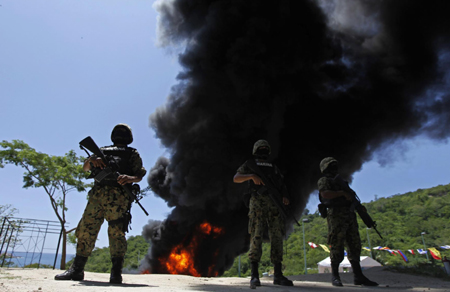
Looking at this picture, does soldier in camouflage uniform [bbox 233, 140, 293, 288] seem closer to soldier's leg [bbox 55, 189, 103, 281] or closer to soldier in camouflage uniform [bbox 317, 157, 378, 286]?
soldier in camouflage uniform [bbox 317, 157, 378, 286]

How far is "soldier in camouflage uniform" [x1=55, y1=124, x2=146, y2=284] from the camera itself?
3712mm

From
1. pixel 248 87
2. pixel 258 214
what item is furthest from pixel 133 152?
pixel 248 87

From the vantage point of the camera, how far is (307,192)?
13805 mm

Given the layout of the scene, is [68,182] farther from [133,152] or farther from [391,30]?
[391,30]

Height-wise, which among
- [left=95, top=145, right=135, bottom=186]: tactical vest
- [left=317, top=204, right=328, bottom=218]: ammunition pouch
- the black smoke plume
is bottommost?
[left=317, top=204, right=328, bottom=218]: ammunition pouch

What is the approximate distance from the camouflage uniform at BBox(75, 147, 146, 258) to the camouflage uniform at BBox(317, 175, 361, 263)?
3415mm

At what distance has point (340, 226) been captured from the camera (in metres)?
4.88

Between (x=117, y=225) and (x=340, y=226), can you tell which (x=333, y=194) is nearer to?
(x=340, y=226)

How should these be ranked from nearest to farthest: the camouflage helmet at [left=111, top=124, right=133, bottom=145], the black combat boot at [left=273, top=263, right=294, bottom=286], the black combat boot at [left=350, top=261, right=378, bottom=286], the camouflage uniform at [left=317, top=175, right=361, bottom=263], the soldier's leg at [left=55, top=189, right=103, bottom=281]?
1. the soldier's leg at [left=55, top=189, right=103, bottom=281]
2. the black combat boot at [left=273, top=263, right=294, bottom=286]
3. the camouflage helmet at [left=111, top=124, right=133, bottom=145]
4. the black combat boot at [left=350, top=261, right=378, bottom=286]
5. the camouflage uniform at [left=317, top=175, right=361, bottom=263]

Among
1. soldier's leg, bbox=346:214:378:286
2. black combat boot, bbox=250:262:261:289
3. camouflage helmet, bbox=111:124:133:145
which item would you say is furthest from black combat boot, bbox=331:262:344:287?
camouflage helmet, bbox=111:124:133:145

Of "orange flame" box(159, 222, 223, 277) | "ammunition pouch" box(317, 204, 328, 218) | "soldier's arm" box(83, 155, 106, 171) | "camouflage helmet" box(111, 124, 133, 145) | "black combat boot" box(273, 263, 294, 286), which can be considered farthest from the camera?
"orange flame" box(159, 222, 223, 277)

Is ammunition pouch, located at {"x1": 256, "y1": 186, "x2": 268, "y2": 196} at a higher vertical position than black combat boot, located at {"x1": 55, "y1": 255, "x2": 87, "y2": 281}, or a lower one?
higher

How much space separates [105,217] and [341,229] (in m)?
3.86

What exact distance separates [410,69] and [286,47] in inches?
216
